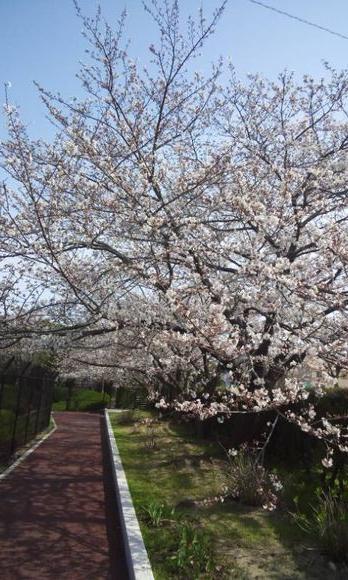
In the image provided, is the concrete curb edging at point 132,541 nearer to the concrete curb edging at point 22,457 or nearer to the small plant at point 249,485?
the small plant at point 249,485

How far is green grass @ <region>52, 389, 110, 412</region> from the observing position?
118 feet

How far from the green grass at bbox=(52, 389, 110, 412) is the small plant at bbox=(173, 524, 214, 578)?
3079cm

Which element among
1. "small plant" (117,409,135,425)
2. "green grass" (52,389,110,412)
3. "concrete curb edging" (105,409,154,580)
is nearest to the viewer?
"concrete curb edging" (105,409,154,580)

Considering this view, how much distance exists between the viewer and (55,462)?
12.0m

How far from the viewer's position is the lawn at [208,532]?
206 inches

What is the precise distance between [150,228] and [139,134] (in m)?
2.61

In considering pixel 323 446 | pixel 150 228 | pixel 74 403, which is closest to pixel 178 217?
pixel 150 228

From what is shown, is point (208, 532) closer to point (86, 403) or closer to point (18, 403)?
point (18, 403)

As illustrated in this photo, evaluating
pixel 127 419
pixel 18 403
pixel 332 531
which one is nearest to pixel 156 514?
pixel 332 531

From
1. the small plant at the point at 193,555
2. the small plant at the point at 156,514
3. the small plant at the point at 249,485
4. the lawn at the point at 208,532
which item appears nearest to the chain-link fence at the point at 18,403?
the lawn at the point at 208,532

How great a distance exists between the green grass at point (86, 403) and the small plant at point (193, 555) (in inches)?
1212

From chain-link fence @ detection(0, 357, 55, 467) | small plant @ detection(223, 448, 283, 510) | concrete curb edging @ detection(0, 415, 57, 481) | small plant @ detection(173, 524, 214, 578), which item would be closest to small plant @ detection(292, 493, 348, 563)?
small plant @ detection(223, 448, 283, 510)

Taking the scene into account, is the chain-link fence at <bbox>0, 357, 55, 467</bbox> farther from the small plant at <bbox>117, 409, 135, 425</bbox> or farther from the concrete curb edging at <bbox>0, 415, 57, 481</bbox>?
the small plant at <bbox>117, 409, 135, 425</bbox>

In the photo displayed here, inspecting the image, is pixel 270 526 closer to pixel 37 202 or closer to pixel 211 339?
pixel 211 339
